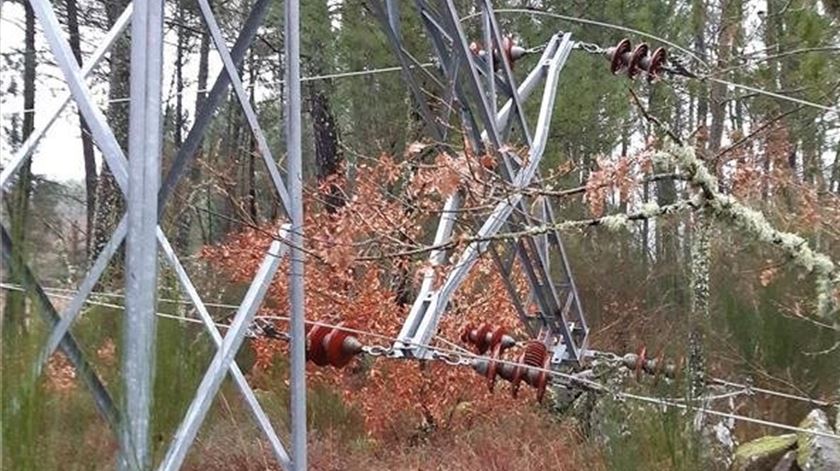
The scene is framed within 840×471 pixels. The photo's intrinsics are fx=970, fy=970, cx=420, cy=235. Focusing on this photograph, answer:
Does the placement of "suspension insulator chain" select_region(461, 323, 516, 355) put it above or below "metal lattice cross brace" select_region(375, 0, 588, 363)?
below

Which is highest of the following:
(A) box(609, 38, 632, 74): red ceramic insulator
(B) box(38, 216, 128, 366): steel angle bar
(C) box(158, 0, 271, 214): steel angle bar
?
(A) box(609, 38, 632, 74): red ceramic insulator

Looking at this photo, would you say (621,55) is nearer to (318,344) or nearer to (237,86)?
(318,344)

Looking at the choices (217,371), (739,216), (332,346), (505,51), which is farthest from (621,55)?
(217,371)

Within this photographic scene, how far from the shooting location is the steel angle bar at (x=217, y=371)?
1.85 meters

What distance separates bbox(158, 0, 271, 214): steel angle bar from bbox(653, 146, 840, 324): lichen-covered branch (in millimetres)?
1035

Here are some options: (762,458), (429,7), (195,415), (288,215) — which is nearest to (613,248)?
(762,458)

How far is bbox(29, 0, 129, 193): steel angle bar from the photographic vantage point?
Answer: 1.89 m

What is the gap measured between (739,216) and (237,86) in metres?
1.17

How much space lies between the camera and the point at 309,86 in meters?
9.21

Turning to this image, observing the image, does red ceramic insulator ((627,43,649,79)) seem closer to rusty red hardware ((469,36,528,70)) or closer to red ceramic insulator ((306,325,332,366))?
rusty red hardware ((469,36,528,70))

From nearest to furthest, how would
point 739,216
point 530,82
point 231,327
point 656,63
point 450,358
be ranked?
point 739,216 < point 231,327 < point 450,358 < point 656,63 < point 530,82

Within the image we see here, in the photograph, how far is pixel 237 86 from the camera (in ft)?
7.50

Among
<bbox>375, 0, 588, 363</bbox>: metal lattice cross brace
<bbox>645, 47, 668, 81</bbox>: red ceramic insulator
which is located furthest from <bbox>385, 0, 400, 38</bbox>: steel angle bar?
<bbox>645, 47, 668, 81</bbox>: red ceramic insulator

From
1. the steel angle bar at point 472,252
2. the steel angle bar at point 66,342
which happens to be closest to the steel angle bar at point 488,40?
the steel angle bar at point 472,252
